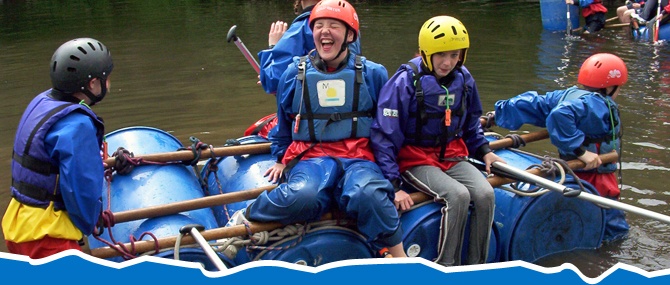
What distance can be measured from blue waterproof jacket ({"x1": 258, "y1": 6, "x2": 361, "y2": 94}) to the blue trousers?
1.15m

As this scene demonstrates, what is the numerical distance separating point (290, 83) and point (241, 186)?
0.95m

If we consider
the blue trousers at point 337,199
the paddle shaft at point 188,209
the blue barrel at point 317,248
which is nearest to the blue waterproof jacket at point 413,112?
the blue trousers at point 337,199

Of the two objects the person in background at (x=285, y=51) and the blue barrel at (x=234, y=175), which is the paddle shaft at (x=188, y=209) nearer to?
the blue barrel at (x=234, y=175)

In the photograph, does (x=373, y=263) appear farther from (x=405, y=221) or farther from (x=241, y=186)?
(x=241, y=186)

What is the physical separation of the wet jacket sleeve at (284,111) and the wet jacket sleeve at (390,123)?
0.57m

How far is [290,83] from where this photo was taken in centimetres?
485

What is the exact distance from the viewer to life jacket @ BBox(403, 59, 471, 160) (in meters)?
4.87

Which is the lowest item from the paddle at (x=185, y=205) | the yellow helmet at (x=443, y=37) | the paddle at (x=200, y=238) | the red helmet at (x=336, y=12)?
the paddle at (x=200, y=238)

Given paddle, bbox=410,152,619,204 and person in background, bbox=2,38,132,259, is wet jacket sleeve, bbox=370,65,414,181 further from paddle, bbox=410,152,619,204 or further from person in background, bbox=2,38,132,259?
person in background, bbox=2,38,132,259

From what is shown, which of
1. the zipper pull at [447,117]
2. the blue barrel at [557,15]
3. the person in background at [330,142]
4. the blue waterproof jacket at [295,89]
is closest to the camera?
the person in background at [330,142]

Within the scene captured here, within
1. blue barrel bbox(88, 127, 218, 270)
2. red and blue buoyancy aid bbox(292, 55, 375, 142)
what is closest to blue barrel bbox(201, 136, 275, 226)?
blue barrel bbox(88, 127, 218, 270)

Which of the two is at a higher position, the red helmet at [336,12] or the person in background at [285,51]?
the red helmet at [336,12]

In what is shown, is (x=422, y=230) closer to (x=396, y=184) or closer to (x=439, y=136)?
(x=396, y=184)

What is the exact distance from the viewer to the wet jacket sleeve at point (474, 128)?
5.07 metres
